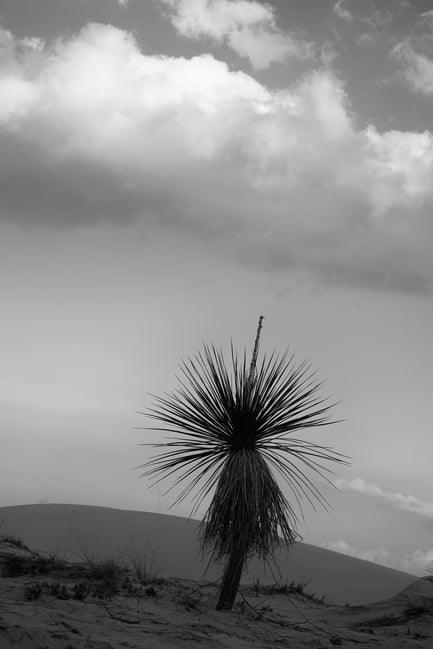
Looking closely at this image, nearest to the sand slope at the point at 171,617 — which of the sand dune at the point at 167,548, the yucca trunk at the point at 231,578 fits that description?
the yucca trunk at the point at 231,578

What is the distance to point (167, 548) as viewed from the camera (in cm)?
2366

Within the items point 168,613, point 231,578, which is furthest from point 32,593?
point 231,578

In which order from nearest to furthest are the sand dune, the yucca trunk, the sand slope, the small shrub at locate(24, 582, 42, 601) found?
the sand slope → the small shrub at locate(24, 582, 42, 601) → the yucca trunk → the sand dune

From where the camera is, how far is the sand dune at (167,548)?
19.9m

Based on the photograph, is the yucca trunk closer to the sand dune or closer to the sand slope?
the sand slope

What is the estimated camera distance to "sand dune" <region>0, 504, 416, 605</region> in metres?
19.9

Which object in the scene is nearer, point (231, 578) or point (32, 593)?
point (32, 593)

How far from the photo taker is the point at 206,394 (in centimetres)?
960

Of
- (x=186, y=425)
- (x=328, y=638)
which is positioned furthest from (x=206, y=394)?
(x=328, y=638)

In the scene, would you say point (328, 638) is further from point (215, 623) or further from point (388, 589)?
point (388, 589)

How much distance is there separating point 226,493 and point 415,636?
10.9 feet

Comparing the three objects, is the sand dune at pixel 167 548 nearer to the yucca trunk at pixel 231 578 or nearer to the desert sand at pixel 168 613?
the desert sand at pixel 168 613

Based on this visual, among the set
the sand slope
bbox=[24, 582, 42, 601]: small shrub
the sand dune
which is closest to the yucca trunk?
the sand slope

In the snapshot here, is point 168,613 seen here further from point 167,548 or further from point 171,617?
point 167,548
